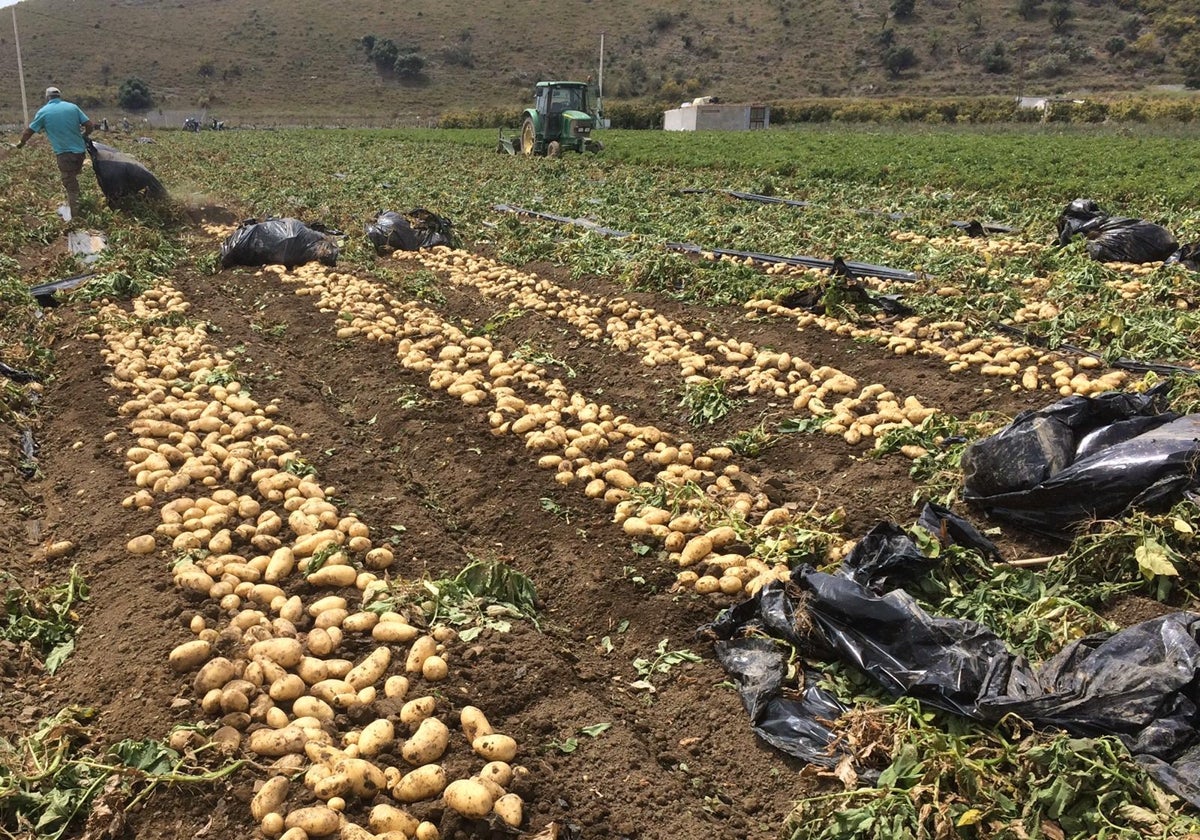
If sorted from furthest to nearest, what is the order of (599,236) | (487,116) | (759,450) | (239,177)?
(487,116) < (239,177) < (599,236) < (759,450)

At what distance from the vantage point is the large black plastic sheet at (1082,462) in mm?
4039

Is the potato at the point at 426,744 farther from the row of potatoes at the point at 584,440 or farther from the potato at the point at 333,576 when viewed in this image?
the row of potatoes at the point at 584,440

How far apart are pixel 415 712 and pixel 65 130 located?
13917mm

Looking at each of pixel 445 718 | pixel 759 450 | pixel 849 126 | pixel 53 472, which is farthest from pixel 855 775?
pixel 849 126

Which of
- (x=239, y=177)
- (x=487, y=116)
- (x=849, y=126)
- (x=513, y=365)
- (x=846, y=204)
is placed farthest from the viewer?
(x=487, y=116)

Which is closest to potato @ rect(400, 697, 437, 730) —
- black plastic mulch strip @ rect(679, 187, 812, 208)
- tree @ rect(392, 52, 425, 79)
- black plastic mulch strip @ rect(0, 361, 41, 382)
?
black plastic mulch strip @ rect(0, 361, 41, 382)

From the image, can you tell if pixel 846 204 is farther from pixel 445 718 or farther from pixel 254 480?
pixel 445 718

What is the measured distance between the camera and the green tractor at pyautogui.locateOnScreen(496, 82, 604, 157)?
27.6 meters

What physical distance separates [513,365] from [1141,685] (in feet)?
17.2

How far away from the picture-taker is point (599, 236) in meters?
12.3

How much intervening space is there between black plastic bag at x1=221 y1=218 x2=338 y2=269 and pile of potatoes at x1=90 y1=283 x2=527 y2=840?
6.19 meters

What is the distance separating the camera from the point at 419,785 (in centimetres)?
278

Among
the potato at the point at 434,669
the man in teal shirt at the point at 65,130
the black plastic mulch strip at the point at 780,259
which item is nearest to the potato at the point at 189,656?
the potato at the point at 434,669

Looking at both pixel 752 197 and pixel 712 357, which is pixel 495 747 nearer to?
pixel 712 357
